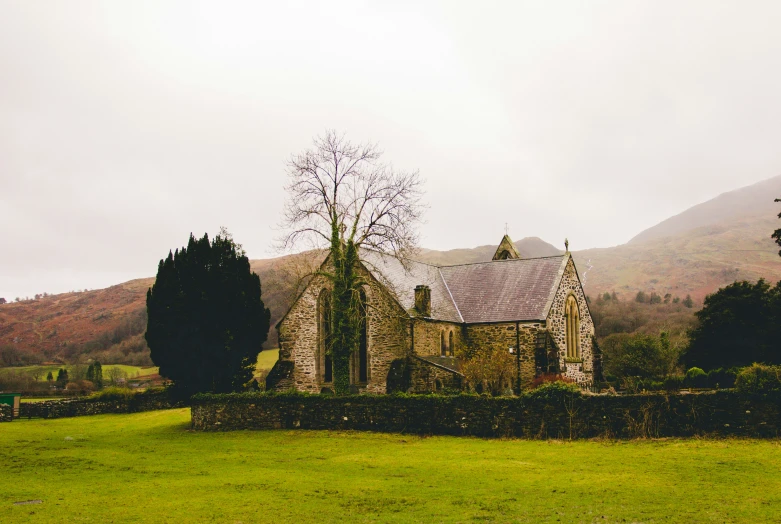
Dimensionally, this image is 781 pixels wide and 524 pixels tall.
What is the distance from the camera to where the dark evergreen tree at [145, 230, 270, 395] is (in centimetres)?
3083

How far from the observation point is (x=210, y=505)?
12617 mm

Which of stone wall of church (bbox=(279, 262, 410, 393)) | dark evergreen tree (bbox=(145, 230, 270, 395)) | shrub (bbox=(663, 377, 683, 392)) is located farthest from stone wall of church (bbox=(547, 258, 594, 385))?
dark evergreen tree (bbox=(145, 230, 270, 395))

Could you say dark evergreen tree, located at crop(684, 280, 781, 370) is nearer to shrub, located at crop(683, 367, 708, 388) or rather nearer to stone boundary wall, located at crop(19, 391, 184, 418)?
shrub, located at crop(683, 367, 708, 388)

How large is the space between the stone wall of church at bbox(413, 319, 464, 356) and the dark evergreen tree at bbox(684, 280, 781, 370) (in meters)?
16.1

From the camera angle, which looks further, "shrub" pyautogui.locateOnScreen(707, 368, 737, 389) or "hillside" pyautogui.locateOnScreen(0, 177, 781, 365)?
"hillside" pyautogui.locateOnScreen(0, 177, 781, 365)

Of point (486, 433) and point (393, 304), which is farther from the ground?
point (393, 304)

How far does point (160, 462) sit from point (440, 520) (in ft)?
37.0

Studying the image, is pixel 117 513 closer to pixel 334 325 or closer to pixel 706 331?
pixel 334 325

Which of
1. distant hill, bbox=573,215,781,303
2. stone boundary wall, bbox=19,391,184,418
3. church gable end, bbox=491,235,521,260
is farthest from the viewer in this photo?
distant hill, bbox=573,215,781,303

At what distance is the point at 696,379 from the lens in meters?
31.9

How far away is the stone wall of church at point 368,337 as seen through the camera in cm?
3291

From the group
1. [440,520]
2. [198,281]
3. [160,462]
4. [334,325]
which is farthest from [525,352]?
[440,520]

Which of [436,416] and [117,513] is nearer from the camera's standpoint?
[117,513]

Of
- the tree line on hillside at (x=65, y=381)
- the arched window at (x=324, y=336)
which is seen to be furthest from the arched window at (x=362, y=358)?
the tree line on hillside at (x=65, y=381)
